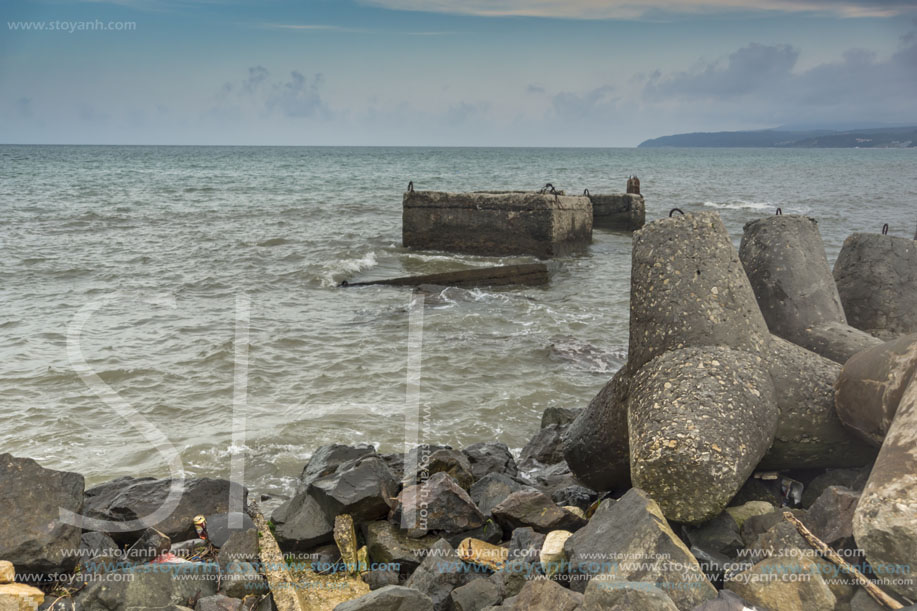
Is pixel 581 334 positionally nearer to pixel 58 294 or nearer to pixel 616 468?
pixel 616 468

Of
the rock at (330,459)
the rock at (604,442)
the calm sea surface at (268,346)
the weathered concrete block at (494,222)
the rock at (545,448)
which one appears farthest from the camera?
the weathered concrete block at (494,222)

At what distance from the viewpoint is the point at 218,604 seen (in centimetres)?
296

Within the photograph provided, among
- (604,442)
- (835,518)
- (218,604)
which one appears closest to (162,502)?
(218,604)

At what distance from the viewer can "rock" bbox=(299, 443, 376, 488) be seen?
4.85 m

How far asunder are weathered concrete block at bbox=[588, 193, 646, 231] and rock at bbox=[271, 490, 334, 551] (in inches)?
682

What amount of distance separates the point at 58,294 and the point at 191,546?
31.7ft

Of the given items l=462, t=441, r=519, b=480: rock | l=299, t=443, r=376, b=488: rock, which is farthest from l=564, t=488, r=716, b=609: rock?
l=299, t=443, r=376, b=488: rock

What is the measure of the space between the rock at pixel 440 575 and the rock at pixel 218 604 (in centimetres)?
75

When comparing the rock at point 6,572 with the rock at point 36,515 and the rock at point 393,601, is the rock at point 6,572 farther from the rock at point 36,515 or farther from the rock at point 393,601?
the rock at point 393,601

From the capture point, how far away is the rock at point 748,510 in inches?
136

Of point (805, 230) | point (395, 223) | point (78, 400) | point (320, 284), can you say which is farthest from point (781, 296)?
point (395, 223)

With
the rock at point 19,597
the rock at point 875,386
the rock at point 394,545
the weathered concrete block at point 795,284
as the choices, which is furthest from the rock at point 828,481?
the rock at point 19,597

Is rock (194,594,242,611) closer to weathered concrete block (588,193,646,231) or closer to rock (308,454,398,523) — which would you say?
rock (308,454,398,523)

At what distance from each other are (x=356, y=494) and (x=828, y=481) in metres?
2.50
